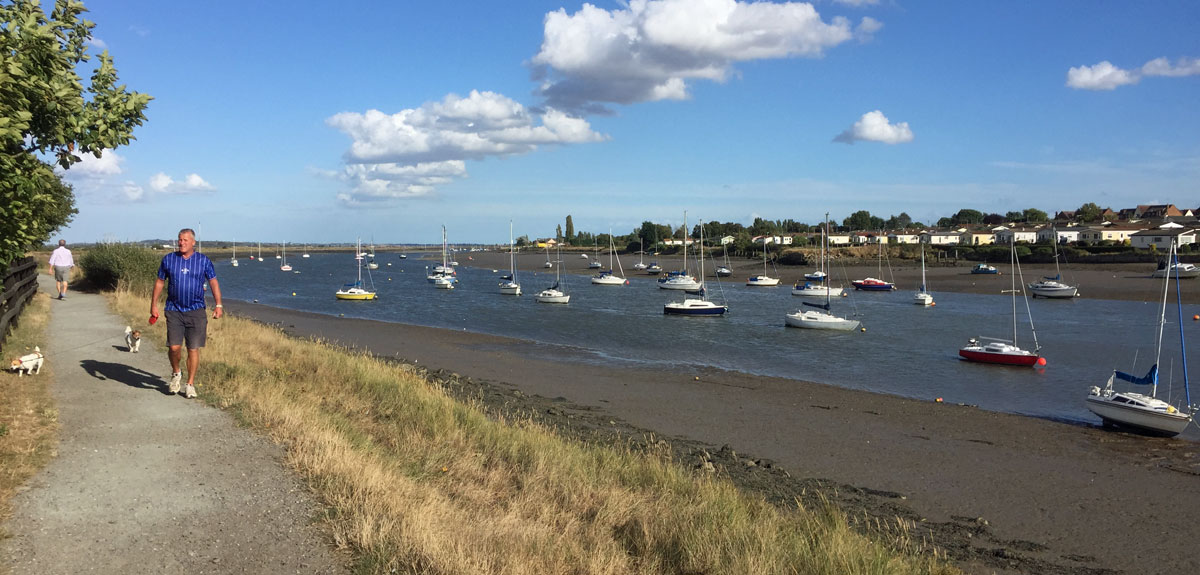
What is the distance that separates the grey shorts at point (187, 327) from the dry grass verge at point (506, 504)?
0.80 metres

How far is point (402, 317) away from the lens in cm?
4859

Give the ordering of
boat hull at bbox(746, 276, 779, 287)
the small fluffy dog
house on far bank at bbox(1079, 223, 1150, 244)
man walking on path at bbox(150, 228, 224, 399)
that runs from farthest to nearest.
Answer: house on far bank at bbox(1079, 223, 1150, 244), boat hull at bbox(746, 276, 779, 287), the small fluffy dog, man walking on path at bbox(150, 228, 224, 399)

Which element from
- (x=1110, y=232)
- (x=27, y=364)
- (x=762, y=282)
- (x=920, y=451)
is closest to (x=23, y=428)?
(x=27, y=364)

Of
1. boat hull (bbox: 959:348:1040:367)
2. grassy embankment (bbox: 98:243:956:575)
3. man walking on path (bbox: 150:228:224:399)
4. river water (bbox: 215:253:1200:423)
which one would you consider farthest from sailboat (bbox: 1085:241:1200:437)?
man walking on path (bbox: 150:228:224:399)

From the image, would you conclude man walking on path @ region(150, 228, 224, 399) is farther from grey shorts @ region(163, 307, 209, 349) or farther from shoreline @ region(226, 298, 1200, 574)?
shoreline @ region(226, 298, 1200, 574)

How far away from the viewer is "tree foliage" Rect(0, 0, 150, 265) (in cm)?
589

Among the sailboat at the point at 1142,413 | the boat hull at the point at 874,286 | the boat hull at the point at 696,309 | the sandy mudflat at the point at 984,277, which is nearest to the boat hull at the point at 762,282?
the sandy mudflat at the point at 984,277

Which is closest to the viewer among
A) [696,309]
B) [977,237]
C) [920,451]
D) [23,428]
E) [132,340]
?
[23,428]

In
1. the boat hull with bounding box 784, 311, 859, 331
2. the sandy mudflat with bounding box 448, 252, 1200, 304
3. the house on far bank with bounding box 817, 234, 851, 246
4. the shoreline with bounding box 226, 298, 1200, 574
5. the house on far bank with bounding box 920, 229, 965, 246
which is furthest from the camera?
the house on far bank with bounding box 817, 234, 851, 246

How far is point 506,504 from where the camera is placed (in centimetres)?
788

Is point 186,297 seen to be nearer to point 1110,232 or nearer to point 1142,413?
point 1142,413

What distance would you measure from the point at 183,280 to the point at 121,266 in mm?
21678

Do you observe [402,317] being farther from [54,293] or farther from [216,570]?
[216,570]

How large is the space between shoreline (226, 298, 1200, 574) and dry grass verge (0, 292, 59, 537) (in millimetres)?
8839
